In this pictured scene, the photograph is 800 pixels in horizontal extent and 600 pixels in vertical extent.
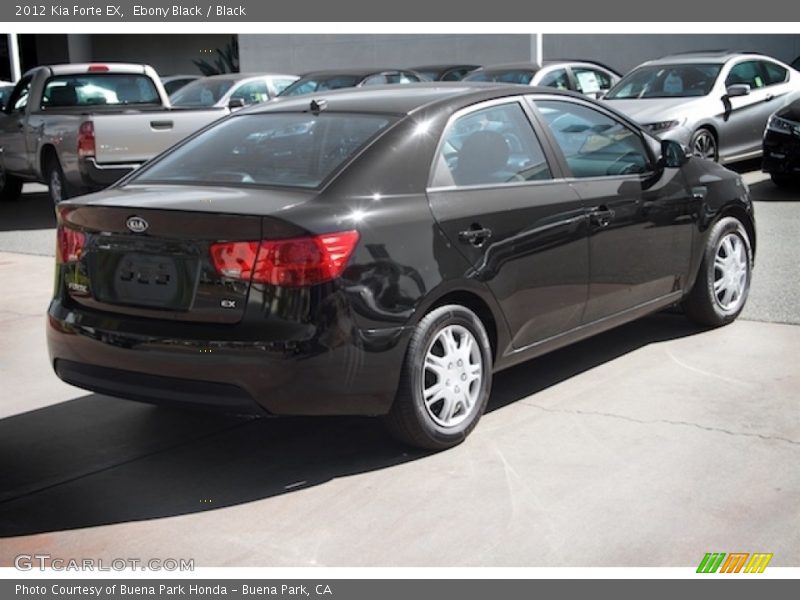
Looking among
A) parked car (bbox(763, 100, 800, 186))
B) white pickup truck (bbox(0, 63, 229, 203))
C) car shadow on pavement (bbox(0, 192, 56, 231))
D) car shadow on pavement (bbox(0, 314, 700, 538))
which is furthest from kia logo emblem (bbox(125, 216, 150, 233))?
parked car (bbox(763, 100, 800, 186))

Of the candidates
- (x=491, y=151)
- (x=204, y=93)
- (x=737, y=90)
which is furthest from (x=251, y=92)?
(x=491, y=151)

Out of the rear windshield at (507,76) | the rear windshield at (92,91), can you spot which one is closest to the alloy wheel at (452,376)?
the rear windshield at (92,91)

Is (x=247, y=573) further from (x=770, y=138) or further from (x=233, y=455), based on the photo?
(x=770, y=138)

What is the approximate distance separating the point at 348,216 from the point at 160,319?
2.90ft

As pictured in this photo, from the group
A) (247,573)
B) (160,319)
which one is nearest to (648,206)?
(160,319)

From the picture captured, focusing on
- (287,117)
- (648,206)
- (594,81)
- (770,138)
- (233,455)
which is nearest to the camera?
(233,455)

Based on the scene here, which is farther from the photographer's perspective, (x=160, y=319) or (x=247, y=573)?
(x=160, y=319)

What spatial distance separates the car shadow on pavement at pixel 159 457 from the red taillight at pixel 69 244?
2.97 ft

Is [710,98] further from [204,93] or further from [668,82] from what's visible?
[204,93]

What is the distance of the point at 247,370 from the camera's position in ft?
15.6

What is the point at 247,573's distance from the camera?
4148 mm

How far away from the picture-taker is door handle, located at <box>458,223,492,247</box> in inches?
211

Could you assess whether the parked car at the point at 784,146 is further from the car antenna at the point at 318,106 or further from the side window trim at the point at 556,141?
the car antenna at the point at 318,106

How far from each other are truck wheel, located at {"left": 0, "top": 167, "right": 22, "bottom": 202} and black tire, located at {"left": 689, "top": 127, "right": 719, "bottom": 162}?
863 cm
